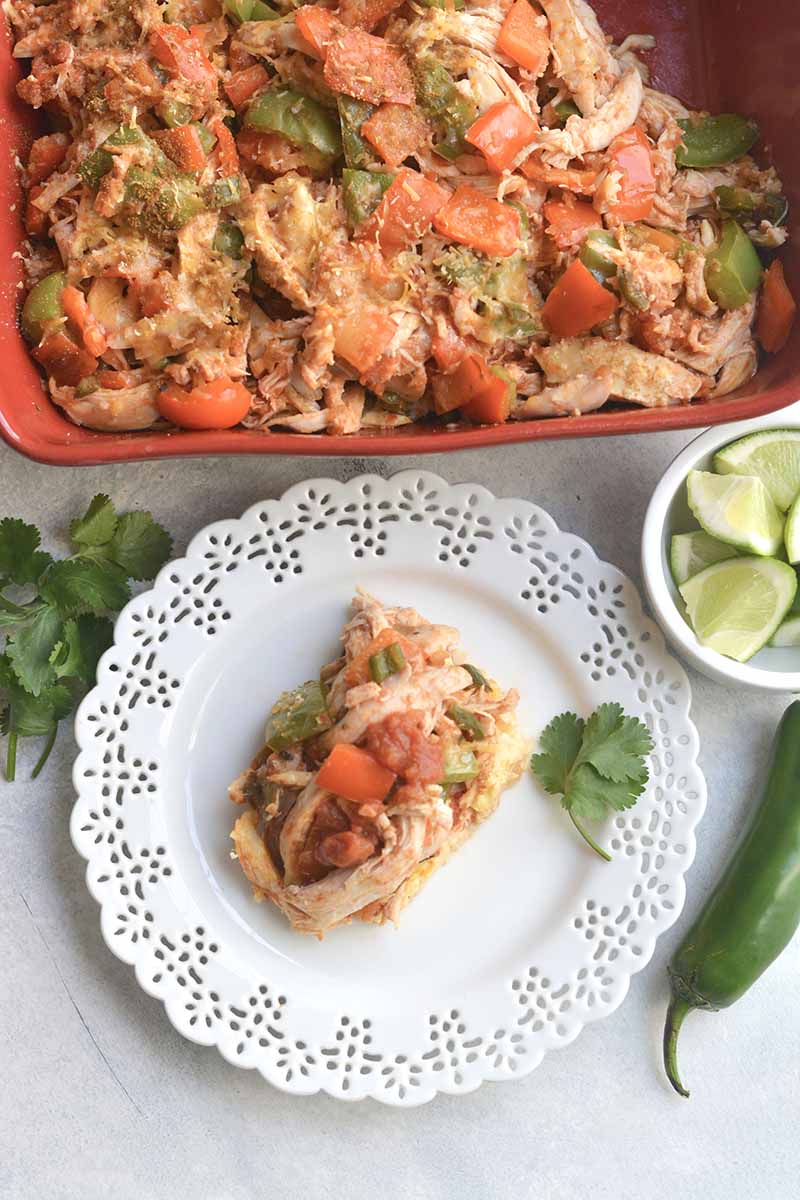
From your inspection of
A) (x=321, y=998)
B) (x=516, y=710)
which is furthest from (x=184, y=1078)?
(x=516, y=710)

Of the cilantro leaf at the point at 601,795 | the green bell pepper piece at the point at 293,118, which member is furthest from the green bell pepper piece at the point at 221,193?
the cilantro leaf at the point at 601,795

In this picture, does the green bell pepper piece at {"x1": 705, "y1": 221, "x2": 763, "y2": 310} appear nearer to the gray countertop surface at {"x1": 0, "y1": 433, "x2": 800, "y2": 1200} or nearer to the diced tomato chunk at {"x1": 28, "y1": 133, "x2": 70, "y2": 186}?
the gray countertop surface at {"x1": 0, "y1": 433, "x2": 800, "y2": 1200}

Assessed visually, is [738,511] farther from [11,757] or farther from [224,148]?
[11,757]

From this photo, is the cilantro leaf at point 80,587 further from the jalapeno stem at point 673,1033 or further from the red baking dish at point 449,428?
the jalapeno stem at point 673,1033

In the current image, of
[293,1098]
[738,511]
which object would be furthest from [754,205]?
[293,1098]

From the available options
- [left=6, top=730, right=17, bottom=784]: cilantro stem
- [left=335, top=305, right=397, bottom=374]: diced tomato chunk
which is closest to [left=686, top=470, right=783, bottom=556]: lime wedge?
[left=335, top=305, right=397, bottom=374]: diced tomato chunk

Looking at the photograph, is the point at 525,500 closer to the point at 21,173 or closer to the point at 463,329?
the point at 463,329
